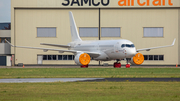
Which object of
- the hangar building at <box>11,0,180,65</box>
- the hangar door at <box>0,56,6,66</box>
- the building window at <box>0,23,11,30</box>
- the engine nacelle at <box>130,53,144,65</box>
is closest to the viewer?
the engine nacelle at <box>130,53,144,65</box>

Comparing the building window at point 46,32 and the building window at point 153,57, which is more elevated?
the building window at point 46,32

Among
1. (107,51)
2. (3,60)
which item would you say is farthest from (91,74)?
(3,60)

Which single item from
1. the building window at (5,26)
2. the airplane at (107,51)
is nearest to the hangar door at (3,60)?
the building window at (5,26)

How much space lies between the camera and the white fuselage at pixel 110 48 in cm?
4888

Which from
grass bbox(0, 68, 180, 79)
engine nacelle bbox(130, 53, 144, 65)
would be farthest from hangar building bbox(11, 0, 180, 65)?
grass bbox(0, 68, 180, 79)

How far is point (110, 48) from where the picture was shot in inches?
2037

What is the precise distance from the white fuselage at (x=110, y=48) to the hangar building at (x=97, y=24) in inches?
416

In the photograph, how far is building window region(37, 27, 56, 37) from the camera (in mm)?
69125

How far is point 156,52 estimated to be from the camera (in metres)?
68.4

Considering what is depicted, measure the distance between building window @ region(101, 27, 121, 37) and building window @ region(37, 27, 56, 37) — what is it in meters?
10.7

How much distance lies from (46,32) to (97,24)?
1121 cm

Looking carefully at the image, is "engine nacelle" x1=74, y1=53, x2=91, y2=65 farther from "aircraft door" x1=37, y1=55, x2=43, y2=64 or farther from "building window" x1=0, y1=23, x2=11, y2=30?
"building window" x1=0, y1=23, x2=11, y2=30

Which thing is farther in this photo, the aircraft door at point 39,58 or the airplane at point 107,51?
the aircraft door at point 39,58

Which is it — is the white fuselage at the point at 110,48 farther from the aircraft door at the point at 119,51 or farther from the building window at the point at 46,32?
the building window at the point at 46,32
